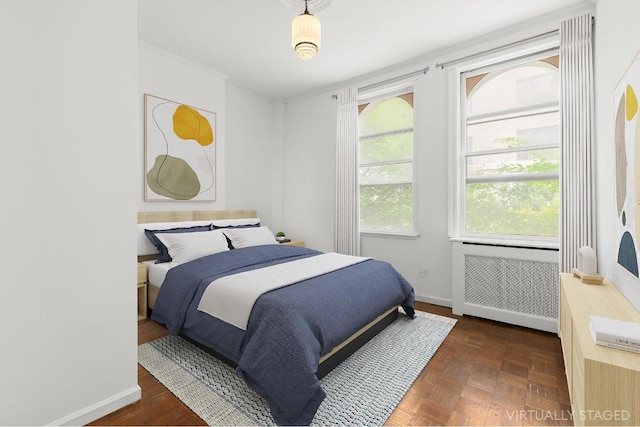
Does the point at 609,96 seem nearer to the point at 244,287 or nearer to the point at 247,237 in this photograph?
the point at 244,287

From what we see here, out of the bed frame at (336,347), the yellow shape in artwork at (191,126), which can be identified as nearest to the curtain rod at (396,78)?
the yellow shape in artwork at (191,126)

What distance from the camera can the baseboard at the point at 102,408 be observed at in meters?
1.50

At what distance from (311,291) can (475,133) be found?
2.63m

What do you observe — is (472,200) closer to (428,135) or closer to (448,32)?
(428,135)

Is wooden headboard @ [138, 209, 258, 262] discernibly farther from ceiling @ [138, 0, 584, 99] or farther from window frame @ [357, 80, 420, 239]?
ceiling @ [138, 0, 584, 99]

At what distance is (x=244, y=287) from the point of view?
2.01m

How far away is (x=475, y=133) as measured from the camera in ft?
10.9

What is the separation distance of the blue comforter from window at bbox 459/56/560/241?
1.32 m

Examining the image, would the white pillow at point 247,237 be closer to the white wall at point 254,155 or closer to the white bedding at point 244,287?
the white wall at point 254,155

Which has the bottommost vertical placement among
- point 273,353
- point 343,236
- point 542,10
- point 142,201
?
point 273,353

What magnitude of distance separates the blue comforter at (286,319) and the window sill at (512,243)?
2.82 feet

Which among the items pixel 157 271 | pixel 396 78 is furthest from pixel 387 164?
pixel 157 271

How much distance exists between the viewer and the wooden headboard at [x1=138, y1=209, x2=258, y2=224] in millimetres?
3321

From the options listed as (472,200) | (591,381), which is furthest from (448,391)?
(472,200)
